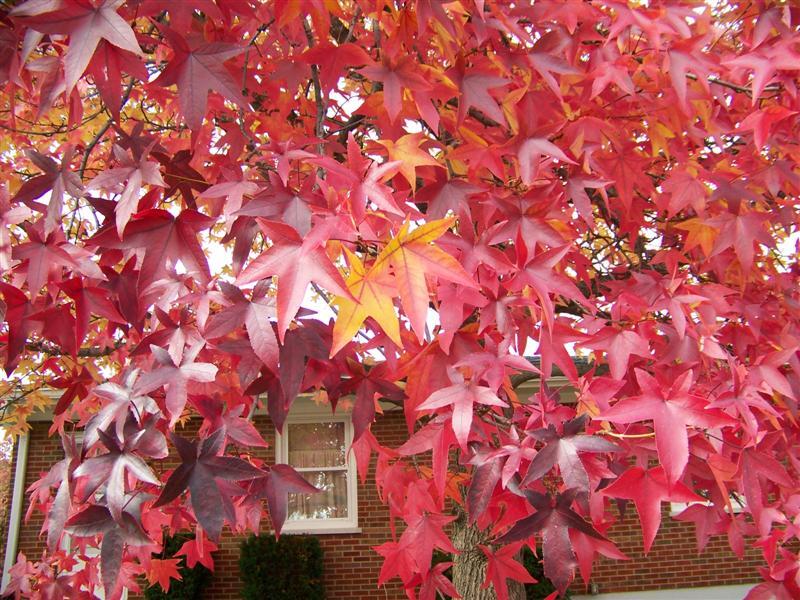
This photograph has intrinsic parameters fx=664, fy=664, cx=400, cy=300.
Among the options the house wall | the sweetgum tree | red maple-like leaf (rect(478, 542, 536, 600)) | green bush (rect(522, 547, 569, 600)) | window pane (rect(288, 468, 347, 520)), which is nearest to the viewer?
the sweetgum tree

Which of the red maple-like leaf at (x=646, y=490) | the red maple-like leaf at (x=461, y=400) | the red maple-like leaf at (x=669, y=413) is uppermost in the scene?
the red maple-like leaf at (x=461, y=400)

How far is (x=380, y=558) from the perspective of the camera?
9508 millimetres

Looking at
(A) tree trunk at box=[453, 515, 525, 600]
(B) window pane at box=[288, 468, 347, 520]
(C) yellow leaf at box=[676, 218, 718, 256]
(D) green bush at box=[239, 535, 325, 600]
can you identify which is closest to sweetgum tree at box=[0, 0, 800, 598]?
(C) yellow leaf at box=[676, 218, 718, 256]

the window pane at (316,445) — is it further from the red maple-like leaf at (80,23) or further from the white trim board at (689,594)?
the red maple-like leaf at (80,23)

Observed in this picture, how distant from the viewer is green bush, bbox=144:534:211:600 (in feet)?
28.4

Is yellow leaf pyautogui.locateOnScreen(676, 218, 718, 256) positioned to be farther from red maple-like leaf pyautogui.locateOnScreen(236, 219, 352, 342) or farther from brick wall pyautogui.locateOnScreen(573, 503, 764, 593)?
brick wall pyautogui.locateOnScreen(573, 503, 764, 593)

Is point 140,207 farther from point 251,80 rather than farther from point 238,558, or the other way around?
point 238,558

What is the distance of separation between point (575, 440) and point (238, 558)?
900 centimetres

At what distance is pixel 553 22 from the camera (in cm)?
225

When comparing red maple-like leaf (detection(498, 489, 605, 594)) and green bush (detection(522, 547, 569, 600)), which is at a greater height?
red maple-like leaf (detection(498, 489, 605, 594))

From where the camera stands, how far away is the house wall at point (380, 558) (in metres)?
9.42

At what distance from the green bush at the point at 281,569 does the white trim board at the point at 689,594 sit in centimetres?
376

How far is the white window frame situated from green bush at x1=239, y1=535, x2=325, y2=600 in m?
0.42

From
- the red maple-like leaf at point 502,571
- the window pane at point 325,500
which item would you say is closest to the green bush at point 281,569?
the window pane at point 325,500
